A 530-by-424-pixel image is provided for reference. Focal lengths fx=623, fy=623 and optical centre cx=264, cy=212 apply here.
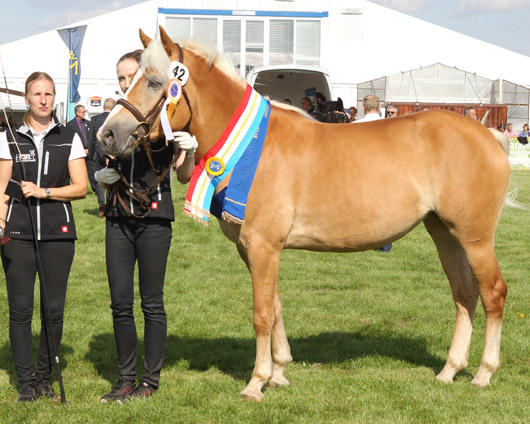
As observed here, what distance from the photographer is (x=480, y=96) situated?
3195cm

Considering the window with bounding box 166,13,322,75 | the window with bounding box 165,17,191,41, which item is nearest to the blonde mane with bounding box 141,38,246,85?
the window with bounding box 165,17,191,41

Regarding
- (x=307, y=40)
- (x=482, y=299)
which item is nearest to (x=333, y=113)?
(x=482, y=299)

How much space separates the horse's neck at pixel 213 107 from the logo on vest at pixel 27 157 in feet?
3.56

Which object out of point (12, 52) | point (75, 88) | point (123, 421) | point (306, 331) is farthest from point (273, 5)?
point (123, 421)

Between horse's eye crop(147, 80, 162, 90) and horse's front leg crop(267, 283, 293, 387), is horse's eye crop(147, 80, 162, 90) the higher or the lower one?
the higher one

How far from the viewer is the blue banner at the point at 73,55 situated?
19922mm

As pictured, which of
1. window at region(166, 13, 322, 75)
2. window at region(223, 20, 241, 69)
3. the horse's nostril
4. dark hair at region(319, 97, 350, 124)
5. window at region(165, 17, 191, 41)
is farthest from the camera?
window at region(223, 20, 241, 69)

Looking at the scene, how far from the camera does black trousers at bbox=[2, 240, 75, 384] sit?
166 inches

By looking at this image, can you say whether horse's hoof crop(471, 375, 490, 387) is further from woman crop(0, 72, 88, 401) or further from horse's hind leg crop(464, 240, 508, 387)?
woman crop(0, 72, 88, 401)

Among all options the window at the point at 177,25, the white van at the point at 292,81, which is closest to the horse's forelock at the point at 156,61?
the white van at the point at 292,81

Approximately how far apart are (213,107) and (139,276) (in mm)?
1242

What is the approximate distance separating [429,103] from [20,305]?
28948mm

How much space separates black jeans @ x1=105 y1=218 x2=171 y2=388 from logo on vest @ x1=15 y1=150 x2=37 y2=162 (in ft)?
2.20

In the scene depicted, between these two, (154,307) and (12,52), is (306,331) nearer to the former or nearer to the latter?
(154,307)
